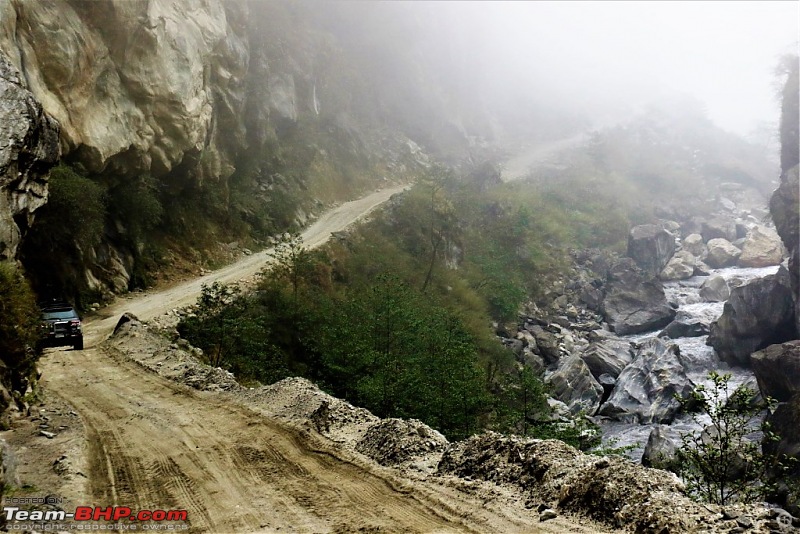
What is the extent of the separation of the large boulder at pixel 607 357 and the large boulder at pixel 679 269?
15.0m

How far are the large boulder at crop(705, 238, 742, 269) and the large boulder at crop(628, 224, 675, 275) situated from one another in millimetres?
2939

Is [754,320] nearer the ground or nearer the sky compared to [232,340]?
nearer the sky

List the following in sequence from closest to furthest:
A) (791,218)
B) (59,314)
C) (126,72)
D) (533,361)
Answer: (59,314)
(126,72)
(533,361)
(791,218)

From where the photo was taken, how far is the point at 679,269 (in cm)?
4247

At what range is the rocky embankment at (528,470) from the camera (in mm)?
5023

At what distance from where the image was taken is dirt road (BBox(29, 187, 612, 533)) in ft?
19.4

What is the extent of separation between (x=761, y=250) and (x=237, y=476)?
4658 cm

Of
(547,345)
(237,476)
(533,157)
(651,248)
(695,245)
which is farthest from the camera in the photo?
(533,157)

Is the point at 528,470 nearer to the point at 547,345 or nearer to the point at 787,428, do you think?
the point at 787,428

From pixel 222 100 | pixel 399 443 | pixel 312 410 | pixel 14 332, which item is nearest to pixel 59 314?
pixel 14 332

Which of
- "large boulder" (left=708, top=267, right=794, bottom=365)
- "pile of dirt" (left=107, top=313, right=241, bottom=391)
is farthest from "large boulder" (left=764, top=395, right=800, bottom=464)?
"pile of dirt" (left=107, top=313, right=241, bottom=391)

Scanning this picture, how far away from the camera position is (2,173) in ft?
36.1

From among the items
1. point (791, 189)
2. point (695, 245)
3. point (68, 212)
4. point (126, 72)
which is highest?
point (695, 245)

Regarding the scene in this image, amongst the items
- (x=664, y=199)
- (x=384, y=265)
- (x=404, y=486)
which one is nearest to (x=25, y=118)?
(x=404, y=486)
